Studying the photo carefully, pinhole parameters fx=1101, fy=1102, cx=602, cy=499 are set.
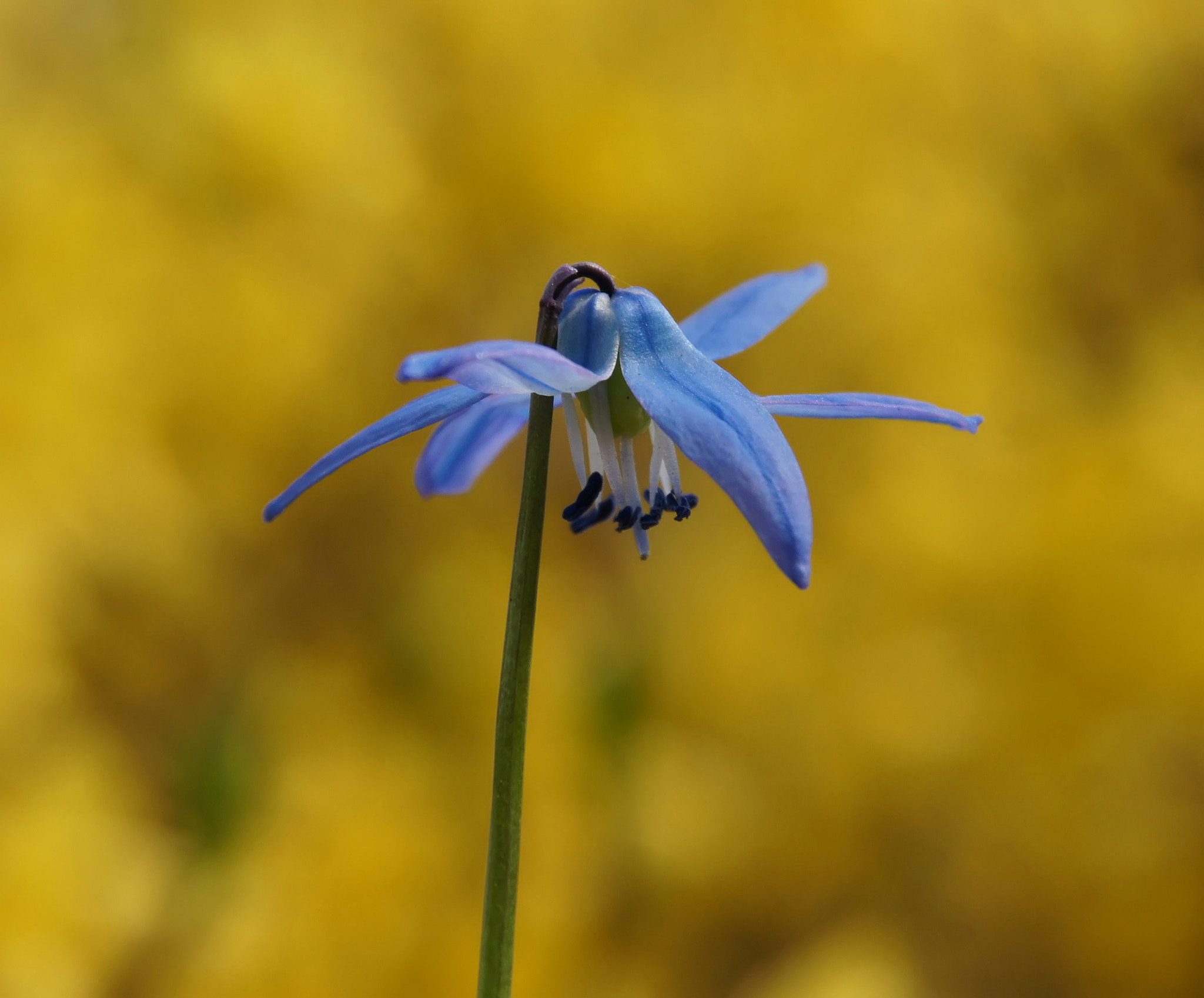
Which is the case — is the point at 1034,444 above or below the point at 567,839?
above

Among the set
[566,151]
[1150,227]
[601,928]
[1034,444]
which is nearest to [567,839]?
[601,928]

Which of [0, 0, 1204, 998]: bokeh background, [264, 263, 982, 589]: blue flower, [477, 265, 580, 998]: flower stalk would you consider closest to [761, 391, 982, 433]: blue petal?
[264, 263, 982, 589]: blue flower

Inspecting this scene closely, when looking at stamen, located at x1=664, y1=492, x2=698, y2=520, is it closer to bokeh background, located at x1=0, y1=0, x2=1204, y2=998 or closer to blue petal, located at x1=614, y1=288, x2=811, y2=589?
blue petal, located at x1=614, y1=288, x2=811, y2=589

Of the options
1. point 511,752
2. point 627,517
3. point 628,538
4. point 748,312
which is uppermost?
point 628,538

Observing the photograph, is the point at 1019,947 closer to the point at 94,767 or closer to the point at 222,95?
the point at 94,767

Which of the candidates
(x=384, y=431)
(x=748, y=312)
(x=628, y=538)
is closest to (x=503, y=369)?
(x=384, y=431)

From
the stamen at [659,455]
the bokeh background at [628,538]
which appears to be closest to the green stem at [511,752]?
the stamen at [659,455]

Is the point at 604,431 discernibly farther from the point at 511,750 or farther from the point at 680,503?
the point at 511,750
